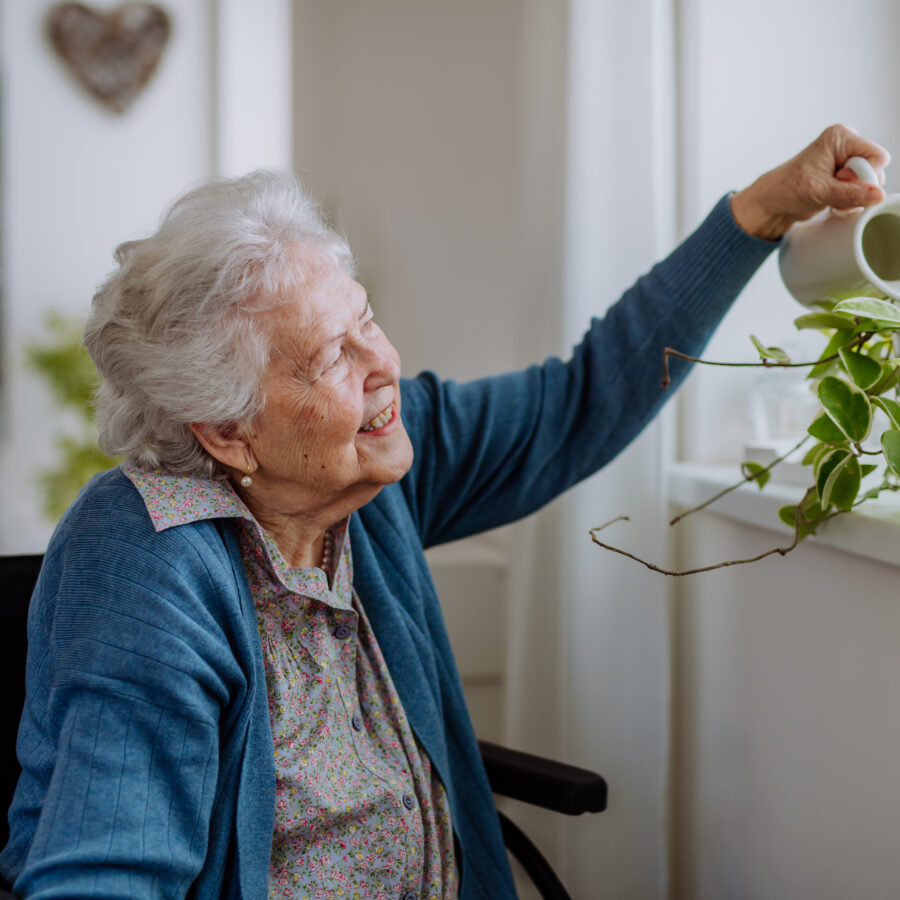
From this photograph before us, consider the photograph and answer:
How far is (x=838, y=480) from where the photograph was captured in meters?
0.89

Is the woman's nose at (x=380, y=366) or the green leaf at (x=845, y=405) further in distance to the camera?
the woman's nose at (x=380, y=366)

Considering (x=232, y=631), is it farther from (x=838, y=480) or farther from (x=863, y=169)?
(x=863, y=169)

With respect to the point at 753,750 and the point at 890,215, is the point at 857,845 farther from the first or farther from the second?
the point at 890,215

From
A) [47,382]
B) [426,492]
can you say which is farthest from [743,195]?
[47,382]

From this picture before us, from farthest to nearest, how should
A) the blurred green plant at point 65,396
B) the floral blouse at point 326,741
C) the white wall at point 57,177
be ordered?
the white wall at point 57,177 → the blurred green plant at point 65,396 → the floral blouse at point 326,741

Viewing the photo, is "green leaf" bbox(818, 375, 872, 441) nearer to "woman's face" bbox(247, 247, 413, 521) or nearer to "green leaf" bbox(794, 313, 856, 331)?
"green leaf" bbox(794, 313, 856, 331)

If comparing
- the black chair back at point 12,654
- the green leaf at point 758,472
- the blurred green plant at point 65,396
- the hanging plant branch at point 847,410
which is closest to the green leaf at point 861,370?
the hanging plant branch at point 847,410

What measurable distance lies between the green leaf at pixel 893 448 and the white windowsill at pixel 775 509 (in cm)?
9

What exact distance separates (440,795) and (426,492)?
0.40 meters

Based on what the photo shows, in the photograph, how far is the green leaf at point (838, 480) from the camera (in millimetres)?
867

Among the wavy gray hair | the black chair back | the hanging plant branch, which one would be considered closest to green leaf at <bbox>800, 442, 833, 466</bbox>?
the hanging plant branch

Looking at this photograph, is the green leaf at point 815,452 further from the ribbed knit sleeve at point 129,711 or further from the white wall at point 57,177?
the white wall at point 57,177

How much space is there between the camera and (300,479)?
1059 millimetres

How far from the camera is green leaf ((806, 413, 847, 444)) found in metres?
0.84
